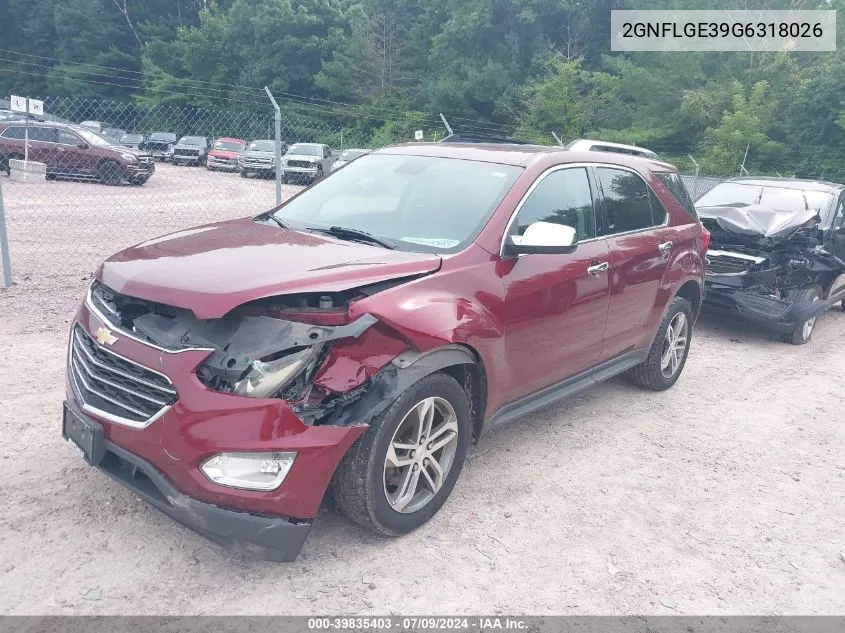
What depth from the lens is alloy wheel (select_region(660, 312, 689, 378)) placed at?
5348 mm

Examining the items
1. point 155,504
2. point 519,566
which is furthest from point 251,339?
Result: point 519,566

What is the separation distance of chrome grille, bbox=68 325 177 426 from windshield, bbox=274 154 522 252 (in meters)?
1.33

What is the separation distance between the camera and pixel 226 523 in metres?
2.60

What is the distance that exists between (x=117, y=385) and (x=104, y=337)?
0.22 m

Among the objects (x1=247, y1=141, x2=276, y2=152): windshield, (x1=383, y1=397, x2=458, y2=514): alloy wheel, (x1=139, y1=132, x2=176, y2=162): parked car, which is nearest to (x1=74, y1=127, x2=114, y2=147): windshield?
(x1=247, y1=141, x2=276, y2=152): windshield

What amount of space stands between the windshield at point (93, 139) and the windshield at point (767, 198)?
51.6 ft

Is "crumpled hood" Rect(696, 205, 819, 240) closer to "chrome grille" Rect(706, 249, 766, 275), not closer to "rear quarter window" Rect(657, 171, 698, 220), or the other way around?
"chrome grille" Rect(706, 249, 766, 275)

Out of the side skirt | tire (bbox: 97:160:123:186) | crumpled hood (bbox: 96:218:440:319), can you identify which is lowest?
the side skirt

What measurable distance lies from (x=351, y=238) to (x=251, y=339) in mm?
1002

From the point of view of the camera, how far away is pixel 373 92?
42500 mm

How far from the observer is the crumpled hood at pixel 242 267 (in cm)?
270

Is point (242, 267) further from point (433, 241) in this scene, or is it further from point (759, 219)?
point (759, 219)

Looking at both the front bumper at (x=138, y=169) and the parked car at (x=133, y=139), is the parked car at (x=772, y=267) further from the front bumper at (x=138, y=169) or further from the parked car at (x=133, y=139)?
the parked car at (x=133, y=139)

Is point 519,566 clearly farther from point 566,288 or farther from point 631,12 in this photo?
point 631,12
